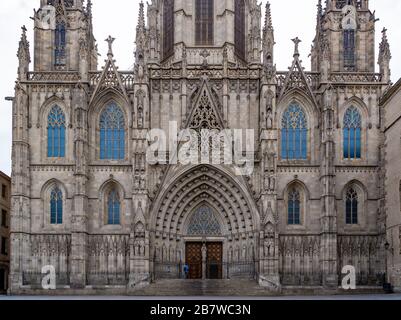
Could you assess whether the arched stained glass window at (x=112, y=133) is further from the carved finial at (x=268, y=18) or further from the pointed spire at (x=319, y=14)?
the pointed spire at (x=319, y=14)

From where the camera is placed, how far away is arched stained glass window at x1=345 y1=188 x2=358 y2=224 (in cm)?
4888

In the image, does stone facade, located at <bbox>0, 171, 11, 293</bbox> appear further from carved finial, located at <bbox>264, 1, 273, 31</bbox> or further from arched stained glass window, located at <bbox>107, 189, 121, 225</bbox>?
carved finial, located at <bbox>264, 1, 273, 31</bbox>

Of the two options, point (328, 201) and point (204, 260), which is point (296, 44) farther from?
point (204, 260)

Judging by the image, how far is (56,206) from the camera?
48688 millimetres

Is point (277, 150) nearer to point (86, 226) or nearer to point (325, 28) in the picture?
point (325, 28)

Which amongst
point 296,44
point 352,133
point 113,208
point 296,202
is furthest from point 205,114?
point 352,133

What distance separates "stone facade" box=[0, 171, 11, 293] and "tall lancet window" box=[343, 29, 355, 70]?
115 ft

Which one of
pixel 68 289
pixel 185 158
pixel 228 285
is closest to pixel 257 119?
pixel 185 158

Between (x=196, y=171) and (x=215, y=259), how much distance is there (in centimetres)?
746

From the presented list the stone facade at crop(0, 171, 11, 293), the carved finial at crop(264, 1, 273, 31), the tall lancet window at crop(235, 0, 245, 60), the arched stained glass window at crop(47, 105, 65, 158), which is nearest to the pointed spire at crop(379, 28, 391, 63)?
the carved finial at crop(264, 1, 273, 31)

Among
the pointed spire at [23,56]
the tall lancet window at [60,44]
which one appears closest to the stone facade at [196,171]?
the pointed spire at [23,56]
